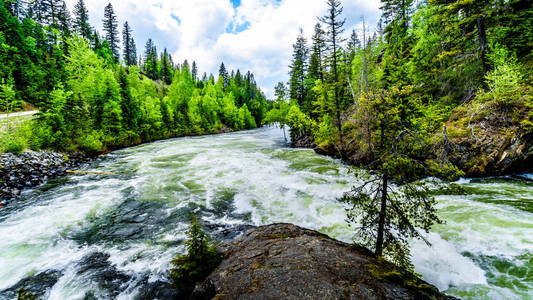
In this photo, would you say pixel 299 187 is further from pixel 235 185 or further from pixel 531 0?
pixel 531 0

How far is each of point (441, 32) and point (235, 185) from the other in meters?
20.5

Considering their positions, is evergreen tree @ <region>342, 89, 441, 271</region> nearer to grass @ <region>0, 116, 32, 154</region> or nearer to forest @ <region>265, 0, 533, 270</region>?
forest @ <region>265, 0, 533, 270</region>

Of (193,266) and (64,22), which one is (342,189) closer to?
(193,266)

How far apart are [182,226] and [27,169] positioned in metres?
12.4

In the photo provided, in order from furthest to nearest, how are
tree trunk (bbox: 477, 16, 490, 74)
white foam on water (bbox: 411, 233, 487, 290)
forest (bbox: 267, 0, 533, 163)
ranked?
1. tree trunk (bbox: 477, 16, 490, 74)
2. forest (bbox: 267, 0, 533, 163)
3. white foam on water (bbox: 411, 233, 487, 290)

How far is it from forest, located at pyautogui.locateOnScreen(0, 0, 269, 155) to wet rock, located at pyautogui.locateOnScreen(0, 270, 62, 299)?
13.3 metres

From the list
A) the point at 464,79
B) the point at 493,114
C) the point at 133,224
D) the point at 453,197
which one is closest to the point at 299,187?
the point at 453,197

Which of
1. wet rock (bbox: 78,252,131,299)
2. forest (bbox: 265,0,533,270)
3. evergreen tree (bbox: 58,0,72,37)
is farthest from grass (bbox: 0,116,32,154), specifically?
evergreen tree (bbox: 58,0,72,37)

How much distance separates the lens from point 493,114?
9.66 meters

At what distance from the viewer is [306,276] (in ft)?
9.59

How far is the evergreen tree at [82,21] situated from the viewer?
160ft

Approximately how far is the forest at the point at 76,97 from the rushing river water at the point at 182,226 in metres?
7.83

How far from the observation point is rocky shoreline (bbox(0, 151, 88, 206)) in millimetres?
9711

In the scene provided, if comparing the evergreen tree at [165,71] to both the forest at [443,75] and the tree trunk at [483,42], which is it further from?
the tree trunk at [483,42]
